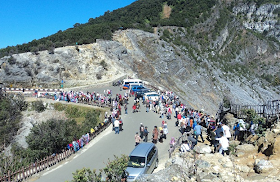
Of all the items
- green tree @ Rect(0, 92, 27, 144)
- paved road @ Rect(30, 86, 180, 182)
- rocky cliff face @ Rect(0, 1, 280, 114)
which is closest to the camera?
paved road @ Rect(30, 86, 180, 182)

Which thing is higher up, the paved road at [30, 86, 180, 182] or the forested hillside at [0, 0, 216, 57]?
the forested hillside at [0, 0, 216, 57]

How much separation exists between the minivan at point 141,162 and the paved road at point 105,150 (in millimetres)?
1154

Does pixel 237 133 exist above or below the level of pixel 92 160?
above

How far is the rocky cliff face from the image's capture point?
1522 inches

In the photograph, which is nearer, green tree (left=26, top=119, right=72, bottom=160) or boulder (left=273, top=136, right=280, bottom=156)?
boulder (left=273, top=136, right=280, bottom=156)

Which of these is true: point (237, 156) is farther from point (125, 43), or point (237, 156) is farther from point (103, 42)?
point (125, 43)

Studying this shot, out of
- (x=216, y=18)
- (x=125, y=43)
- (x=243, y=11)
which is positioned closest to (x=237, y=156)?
(x=125, y=43)

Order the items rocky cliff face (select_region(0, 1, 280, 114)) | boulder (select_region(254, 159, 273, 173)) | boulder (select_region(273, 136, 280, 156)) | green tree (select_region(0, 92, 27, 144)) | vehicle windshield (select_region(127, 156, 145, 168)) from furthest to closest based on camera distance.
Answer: rocky cliff face (select_region(0, 1, 280, 114))
green tree (select_region(0, 92, 27, 144))
vehicle windshield (select_region(127, 156, 145, 168))
boulder (select_region(273, 136, 280, 156))
boulder (select_region(254, 159, 273, 173))

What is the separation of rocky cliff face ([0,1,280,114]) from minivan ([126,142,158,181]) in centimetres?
2749

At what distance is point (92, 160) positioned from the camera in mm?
13922

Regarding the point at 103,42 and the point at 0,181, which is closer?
the point at 0,181

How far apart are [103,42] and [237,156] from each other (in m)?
42.7

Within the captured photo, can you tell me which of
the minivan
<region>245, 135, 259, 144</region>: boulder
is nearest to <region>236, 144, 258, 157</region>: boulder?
<region>245, 135, 259, 144</region>: boulder

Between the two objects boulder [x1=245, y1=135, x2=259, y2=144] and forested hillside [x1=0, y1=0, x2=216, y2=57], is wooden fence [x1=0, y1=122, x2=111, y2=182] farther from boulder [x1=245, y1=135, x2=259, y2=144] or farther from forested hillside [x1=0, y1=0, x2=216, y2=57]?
forested hillside [x1=0, y1=0, x2=216, y2=57]
